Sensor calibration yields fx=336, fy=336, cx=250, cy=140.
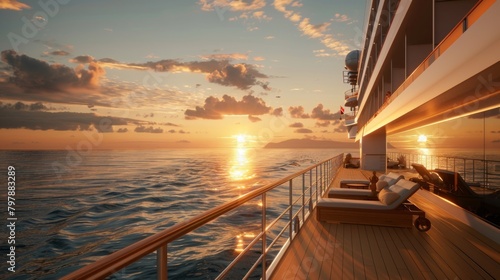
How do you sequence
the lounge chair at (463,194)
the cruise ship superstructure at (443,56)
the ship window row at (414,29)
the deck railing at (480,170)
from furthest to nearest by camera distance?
the deck railing at (480,170)
the ship window row at (414,29)
the lounge chair at (463,194)
the cruise ship superstructure at (443,56)

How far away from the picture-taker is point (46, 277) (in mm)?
11422

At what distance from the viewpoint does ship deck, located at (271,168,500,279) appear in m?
3.91

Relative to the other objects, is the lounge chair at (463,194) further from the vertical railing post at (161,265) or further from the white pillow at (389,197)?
the vertical railing post at (161,265)

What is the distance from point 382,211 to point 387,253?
145 centimetres

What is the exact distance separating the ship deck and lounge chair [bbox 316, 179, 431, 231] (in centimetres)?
13

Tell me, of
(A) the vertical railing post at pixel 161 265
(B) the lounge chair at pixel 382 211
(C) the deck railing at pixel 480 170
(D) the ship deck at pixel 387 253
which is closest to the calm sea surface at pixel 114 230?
(B) the lounge chair at pixel 382 211

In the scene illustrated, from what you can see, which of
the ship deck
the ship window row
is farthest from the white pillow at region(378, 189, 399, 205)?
the ship window row

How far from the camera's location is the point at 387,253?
183 inches

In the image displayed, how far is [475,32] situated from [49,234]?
20586 millimetres

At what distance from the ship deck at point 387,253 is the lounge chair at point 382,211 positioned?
0.42ft

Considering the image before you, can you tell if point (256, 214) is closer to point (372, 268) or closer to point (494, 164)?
point (494, 164)

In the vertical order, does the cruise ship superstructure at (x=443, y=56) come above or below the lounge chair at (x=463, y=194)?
above

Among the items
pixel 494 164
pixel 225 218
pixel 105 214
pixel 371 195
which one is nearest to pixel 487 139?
pixel 494 164

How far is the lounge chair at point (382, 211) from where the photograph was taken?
19.3 feet
